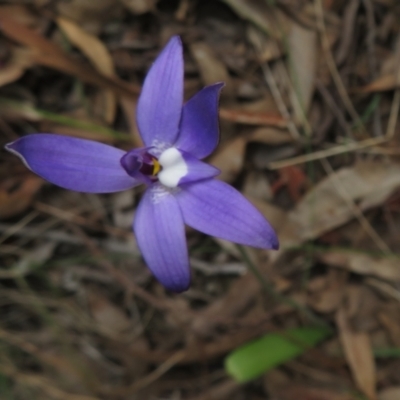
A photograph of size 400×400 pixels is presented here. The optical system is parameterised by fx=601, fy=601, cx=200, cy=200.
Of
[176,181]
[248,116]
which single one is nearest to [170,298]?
[248,116]

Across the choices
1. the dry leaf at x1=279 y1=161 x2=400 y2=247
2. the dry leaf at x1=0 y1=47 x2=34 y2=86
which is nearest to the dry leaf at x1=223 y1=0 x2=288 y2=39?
the dry leaf at x1=279 y1=161 x2=400 y2=247

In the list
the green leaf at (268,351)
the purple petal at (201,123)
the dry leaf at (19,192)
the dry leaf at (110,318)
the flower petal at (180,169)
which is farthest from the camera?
the dry leaf at (110,318)

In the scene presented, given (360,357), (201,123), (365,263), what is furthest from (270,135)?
(201,123)

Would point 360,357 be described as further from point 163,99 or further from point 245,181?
point 163,99

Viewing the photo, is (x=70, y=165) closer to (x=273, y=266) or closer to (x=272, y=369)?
(x=273, y=266)

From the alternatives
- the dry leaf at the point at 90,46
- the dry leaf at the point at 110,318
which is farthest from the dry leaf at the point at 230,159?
the dry leaf at the point at 110,318

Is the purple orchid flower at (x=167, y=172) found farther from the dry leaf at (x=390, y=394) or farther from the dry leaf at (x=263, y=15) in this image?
the dry leaf at (x=390, y=394)
